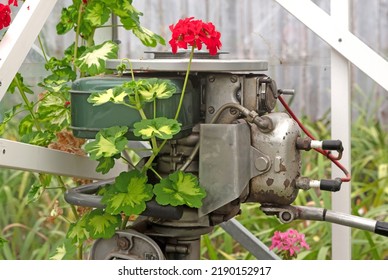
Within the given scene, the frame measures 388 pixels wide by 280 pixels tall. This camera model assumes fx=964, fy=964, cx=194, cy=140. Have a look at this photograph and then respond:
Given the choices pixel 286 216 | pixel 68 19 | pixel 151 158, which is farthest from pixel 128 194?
pixel 68 19

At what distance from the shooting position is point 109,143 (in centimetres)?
271

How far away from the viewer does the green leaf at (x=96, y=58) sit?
2914 millimetres

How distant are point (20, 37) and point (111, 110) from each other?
1.31 feet

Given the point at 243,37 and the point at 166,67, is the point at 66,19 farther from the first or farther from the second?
the point at 243,37

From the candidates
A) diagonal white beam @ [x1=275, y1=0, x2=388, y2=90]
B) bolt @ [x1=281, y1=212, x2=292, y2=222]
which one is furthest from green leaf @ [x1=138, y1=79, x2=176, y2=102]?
diagonal white beam @ [x1=275, y1=0, x2=388, y2=90]

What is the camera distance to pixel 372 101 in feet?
17.6

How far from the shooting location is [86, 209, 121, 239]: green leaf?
2887 mm

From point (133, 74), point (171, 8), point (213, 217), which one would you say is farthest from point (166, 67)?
point (171, 8)

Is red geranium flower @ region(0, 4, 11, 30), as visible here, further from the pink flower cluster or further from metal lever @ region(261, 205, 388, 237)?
the pink flower cluster

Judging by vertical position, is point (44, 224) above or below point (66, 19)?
A: below

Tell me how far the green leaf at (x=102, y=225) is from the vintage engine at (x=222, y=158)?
4cm

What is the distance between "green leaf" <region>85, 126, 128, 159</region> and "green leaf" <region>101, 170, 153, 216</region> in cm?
12

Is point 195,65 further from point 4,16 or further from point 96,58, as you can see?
point 4,16
